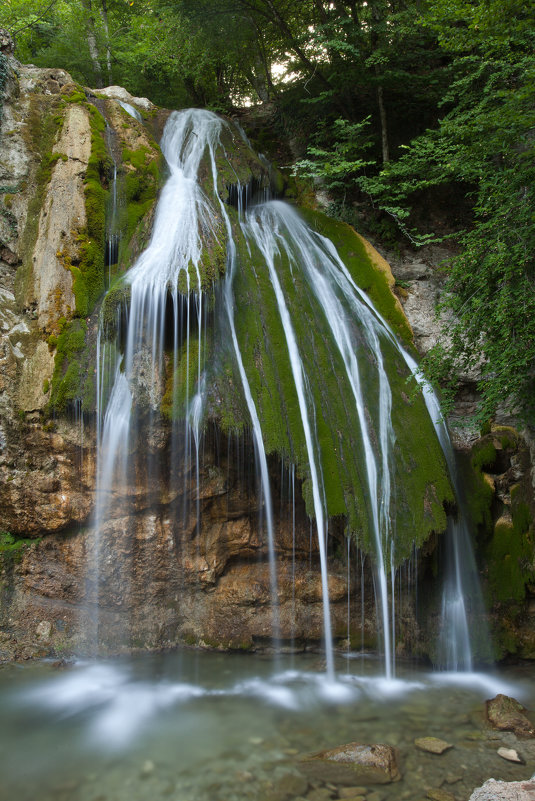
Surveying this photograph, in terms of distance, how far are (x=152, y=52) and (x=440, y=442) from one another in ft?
43.3

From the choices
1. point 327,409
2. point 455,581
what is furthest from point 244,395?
point 455,581

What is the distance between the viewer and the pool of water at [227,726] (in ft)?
11.5

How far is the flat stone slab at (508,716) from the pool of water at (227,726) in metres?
0.11

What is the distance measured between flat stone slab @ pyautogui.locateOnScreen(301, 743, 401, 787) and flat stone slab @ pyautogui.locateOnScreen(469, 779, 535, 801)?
31.9 inches

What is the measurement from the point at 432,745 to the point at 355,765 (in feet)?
2.50

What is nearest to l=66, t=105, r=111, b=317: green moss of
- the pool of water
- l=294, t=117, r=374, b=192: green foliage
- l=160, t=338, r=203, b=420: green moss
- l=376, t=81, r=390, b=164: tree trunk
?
l=160, t=338, r=203, b=420: green moss

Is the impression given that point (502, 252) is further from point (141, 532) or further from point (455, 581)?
point (141, 532)

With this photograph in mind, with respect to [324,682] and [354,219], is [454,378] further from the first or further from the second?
[354,219]

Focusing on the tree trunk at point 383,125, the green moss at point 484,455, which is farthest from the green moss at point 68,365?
the tree trunk at point 383,125

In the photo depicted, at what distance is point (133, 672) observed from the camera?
17.5ft

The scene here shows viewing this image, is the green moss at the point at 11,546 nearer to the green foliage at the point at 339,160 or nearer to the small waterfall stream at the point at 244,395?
the small waterfall stream at the point at 244,395

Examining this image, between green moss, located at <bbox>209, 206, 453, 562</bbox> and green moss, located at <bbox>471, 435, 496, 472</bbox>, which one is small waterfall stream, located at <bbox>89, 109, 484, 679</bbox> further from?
green moss, located at <bbox>471, 435, 496, 472</bbox>

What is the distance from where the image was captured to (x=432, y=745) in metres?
3.99

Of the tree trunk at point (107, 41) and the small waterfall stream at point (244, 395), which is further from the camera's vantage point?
the tree trunk at point (107, 41)
